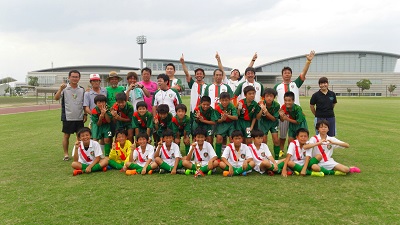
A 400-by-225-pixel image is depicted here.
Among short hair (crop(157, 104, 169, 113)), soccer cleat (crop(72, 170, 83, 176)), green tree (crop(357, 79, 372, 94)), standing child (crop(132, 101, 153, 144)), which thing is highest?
green tree (crop(357, 79, 372, 94))

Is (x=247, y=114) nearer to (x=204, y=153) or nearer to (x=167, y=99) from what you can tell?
(x=204, y=153)

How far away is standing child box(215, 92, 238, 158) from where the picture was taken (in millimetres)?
5723

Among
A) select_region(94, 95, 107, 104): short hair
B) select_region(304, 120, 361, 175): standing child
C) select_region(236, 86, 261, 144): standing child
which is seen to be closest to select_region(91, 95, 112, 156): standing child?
select_region(94, 95, 107, 104): short hair

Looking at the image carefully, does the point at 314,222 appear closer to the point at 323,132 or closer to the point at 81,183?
the point at 323,132

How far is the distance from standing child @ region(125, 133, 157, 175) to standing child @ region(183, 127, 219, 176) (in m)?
0.63

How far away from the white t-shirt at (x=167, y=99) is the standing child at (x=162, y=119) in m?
0.41

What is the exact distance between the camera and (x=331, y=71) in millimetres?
95188

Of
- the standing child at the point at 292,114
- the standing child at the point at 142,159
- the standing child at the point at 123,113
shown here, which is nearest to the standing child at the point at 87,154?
the standing child at the point at 142,159

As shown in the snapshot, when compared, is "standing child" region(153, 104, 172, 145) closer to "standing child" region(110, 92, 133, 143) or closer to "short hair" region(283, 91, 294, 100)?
"standing child" region(110, 92, 133, 143)

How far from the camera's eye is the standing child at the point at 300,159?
498 centimetres

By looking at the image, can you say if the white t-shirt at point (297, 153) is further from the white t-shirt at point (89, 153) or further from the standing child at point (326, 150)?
the white t-shirt at point (89, 153)

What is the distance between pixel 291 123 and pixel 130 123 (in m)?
3.42

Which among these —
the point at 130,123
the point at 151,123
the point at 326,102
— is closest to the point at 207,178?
the point at 151,123

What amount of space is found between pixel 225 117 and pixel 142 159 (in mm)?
1782
